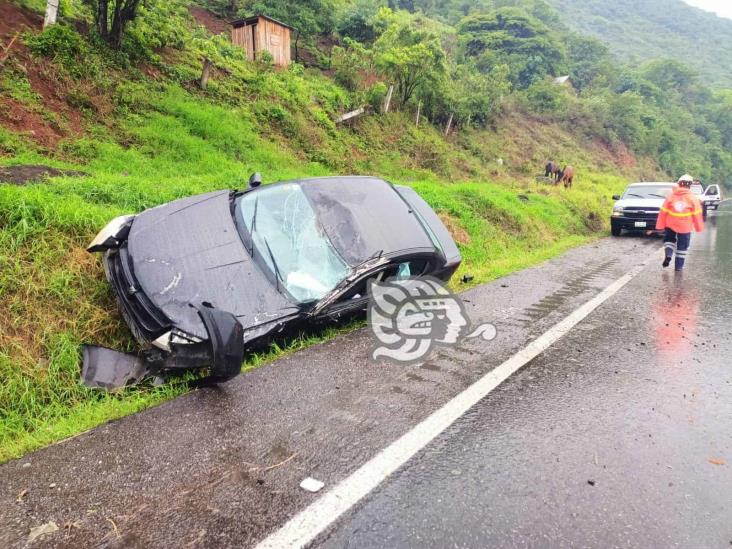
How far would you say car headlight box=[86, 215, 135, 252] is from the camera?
3.59 m

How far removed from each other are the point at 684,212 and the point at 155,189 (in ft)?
25.9

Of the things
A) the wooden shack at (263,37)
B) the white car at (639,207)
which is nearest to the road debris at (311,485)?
the white car at (639,207)

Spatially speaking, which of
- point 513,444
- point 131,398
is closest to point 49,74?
point 131,398

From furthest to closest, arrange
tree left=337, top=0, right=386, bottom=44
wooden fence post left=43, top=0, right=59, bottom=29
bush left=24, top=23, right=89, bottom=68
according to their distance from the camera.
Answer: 1. tree left=337, top=0, right=386, bottom=44
2. wooden fence post left=43, top=0, right=59, bottom=29
3. bush left=24, top=23, right=89, bottom=68

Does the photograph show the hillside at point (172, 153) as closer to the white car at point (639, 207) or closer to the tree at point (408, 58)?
the tree at point (408, 58)

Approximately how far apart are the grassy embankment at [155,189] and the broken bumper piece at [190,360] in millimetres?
113

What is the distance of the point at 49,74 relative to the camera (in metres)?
8.45

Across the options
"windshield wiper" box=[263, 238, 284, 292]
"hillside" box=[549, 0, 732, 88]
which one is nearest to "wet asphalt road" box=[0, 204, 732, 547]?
"windshield wiper" box=[263, 238, 284, 292]

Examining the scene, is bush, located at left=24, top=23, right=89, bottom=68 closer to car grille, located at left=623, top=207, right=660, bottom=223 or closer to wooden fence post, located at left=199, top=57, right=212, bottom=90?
wooden fence post, located at left=199, top=57, right=212, bottom=90

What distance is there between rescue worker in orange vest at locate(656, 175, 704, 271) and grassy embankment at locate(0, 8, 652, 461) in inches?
80.2

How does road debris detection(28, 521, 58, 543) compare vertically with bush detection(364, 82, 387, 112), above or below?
below

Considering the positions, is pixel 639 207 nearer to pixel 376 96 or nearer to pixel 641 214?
pixel 641 214

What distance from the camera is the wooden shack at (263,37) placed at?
17.7m

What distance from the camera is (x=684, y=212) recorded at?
7.09 meters
